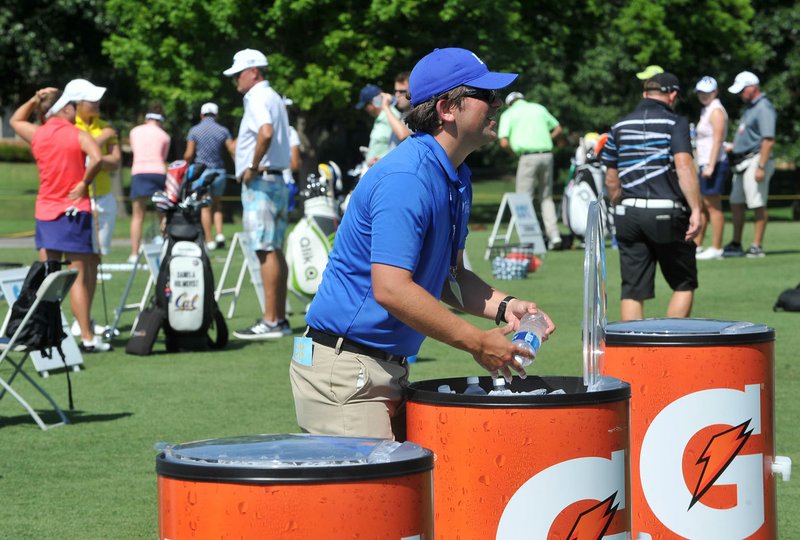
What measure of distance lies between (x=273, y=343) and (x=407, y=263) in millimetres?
7985

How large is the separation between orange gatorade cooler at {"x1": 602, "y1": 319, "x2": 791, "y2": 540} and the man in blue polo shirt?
30.4 inches

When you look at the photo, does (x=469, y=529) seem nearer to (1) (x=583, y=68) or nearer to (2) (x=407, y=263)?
(2) (x=407, y=263)

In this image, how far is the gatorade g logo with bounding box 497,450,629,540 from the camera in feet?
12.3

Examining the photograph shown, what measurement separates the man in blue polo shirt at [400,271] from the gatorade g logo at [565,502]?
378 millimetres

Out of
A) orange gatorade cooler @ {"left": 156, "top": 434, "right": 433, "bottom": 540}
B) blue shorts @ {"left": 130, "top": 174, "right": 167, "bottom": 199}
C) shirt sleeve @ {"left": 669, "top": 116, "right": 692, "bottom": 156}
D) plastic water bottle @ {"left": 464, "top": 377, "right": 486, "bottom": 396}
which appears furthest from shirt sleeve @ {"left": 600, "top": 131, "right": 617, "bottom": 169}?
blue shorts @ {"left": 130, "top": 174, "right": 167, "bottom": 199}

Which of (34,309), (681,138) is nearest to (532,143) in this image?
(681,138)

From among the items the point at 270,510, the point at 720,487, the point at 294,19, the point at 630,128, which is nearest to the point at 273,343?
the point at 630,128

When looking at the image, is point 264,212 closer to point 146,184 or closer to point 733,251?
point 146,184

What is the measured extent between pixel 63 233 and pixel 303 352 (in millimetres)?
6671

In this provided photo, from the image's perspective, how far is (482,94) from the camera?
413 centimetres

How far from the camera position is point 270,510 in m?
3.01

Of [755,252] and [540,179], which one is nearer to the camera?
[755,252]

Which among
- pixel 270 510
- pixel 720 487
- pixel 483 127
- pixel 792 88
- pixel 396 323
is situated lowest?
pixel 720 487

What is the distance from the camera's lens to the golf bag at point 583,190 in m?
21.1
